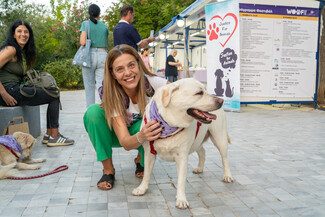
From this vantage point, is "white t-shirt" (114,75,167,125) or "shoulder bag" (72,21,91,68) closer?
"white t-shirt" (114,75,167,125)

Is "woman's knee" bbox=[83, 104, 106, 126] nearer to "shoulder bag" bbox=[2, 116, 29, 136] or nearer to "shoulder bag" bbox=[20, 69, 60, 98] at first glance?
"shoulder bag" bbox=[2, 116, 29, 136]

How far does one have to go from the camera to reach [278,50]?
26.1ft

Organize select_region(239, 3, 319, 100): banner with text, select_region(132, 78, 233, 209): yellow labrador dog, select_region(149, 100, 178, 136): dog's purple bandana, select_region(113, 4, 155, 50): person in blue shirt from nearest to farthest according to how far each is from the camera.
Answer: select_region(132, 78, 233, 209): yellow labrador dog
select_region(149, 100, 178, 136): dog's purple bandana
select_region(113, 4, 155, 50): person in blue shirt
select_region(239, 3, 319, 100): banner with text

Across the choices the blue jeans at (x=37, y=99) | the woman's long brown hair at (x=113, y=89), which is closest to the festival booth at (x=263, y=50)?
the blue jeans at (x=37, y=99)

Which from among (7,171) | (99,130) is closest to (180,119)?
(99,130)

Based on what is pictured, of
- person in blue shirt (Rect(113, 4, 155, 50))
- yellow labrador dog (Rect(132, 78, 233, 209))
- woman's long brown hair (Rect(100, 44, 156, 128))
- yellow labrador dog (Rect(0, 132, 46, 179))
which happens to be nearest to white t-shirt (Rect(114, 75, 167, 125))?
woman's long brown hair (Rect(100, 44, 156, 128))

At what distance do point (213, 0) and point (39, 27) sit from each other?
52.1ft

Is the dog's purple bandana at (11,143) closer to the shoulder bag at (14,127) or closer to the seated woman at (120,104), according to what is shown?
the shoulder bag at (14,127)

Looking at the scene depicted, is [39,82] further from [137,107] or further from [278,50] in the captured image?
[278,50]

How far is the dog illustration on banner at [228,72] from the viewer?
751 centimetres

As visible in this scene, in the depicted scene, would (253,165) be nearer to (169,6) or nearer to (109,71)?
(109,71)

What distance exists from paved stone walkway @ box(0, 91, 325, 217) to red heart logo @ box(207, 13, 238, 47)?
3.79 m

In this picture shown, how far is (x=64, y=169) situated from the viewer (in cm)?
323

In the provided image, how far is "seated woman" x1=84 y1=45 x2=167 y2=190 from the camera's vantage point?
2.57 metres
